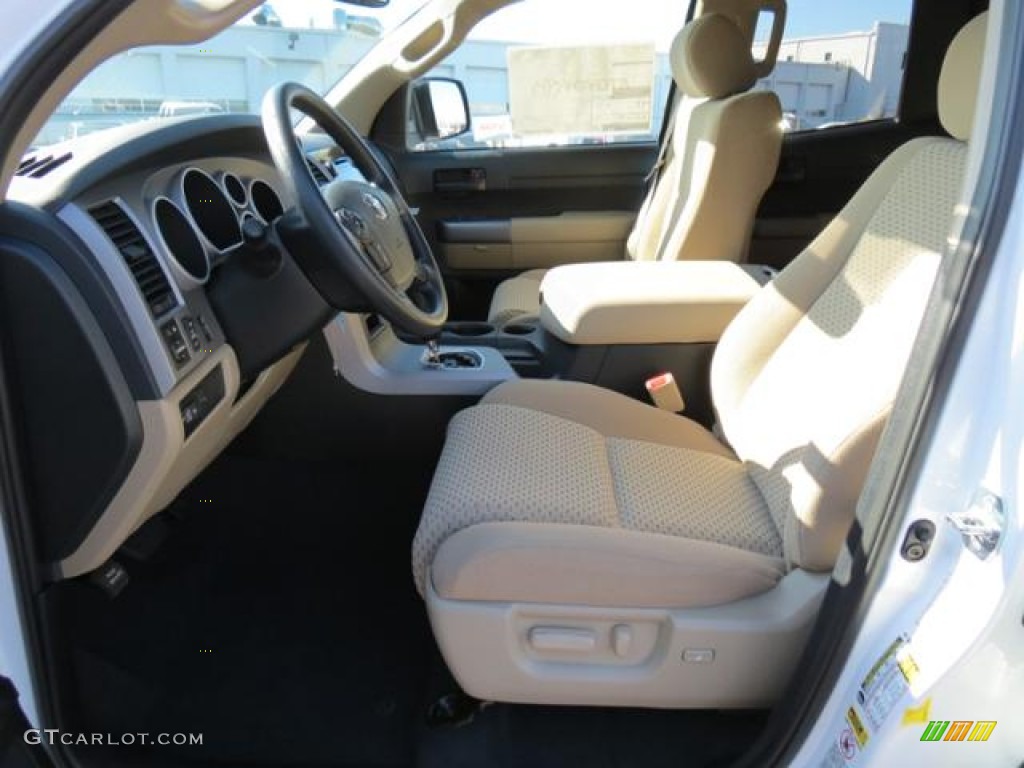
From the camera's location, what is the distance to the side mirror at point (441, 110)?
3062 mm

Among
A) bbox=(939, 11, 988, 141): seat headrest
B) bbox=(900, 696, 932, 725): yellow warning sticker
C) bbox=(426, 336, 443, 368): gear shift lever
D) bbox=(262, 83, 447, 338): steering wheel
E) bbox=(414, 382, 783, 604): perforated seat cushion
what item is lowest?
bbox=(426, 336, 443, 368): gear shift lever

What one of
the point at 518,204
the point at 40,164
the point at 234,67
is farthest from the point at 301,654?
the point at 518,204

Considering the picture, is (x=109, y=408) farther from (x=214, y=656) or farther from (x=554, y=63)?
(x=554, y=63)

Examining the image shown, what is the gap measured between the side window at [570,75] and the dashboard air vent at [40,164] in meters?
1.98

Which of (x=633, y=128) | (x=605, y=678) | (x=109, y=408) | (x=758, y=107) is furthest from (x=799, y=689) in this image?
(x=633, y=128)

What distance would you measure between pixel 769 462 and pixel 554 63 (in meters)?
2.16

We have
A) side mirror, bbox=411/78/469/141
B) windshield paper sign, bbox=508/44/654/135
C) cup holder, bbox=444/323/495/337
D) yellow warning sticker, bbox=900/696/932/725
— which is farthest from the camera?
side mirror, bbox=411/78/469/141

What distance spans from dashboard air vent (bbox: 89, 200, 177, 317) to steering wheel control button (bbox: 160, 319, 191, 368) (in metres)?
0.02

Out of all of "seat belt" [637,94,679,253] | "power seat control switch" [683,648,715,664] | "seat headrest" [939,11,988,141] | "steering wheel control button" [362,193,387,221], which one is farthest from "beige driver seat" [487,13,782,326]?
"power seat control switch" [683,648,715,664]

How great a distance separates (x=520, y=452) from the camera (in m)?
1.27

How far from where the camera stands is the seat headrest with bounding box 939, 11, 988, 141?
0.97 m

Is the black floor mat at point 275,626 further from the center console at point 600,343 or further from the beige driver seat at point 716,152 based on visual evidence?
the beige driver seat at point 716,152

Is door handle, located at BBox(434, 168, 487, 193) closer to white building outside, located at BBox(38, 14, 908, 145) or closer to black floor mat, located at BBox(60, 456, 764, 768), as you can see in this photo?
white building outside, located at BBox(38, 14, 908, 145)

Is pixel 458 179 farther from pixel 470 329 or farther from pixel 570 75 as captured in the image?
pixel 470 329
